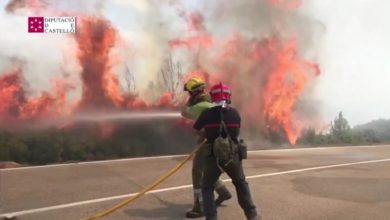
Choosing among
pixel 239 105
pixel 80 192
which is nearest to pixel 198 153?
pixel 80 192

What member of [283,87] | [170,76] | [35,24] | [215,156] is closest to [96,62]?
[35,24]

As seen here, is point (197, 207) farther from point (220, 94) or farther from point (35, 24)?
point (35, 24)

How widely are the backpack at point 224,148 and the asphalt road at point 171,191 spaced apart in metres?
1.16

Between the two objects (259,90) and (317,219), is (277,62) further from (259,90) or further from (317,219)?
(317,219)

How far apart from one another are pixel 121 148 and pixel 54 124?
3036 millimetres

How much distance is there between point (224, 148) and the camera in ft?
15.0

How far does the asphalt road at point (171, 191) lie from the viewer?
5.57 m

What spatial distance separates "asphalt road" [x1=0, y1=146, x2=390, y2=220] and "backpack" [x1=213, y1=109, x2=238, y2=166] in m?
1.16

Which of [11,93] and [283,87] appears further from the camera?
[283,87]

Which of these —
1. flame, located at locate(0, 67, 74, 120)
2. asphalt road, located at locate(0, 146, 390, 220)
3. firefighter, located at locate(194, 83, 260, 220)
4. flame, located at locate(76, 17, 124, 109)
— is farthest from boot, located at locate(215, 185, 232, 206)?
flame, located at locate(76, 17, 124, 109)

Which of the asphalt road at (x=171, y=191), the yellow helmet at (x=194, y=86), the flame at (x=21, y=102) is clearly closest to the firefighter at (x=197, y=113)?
the yellow helmet at (x=194, y=86)

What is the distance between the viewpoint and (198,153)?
17.3 ft

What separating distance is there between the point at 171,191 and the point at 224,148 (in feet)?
8.32

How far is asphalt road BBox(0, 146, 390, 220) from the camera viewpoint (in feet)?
18.3
